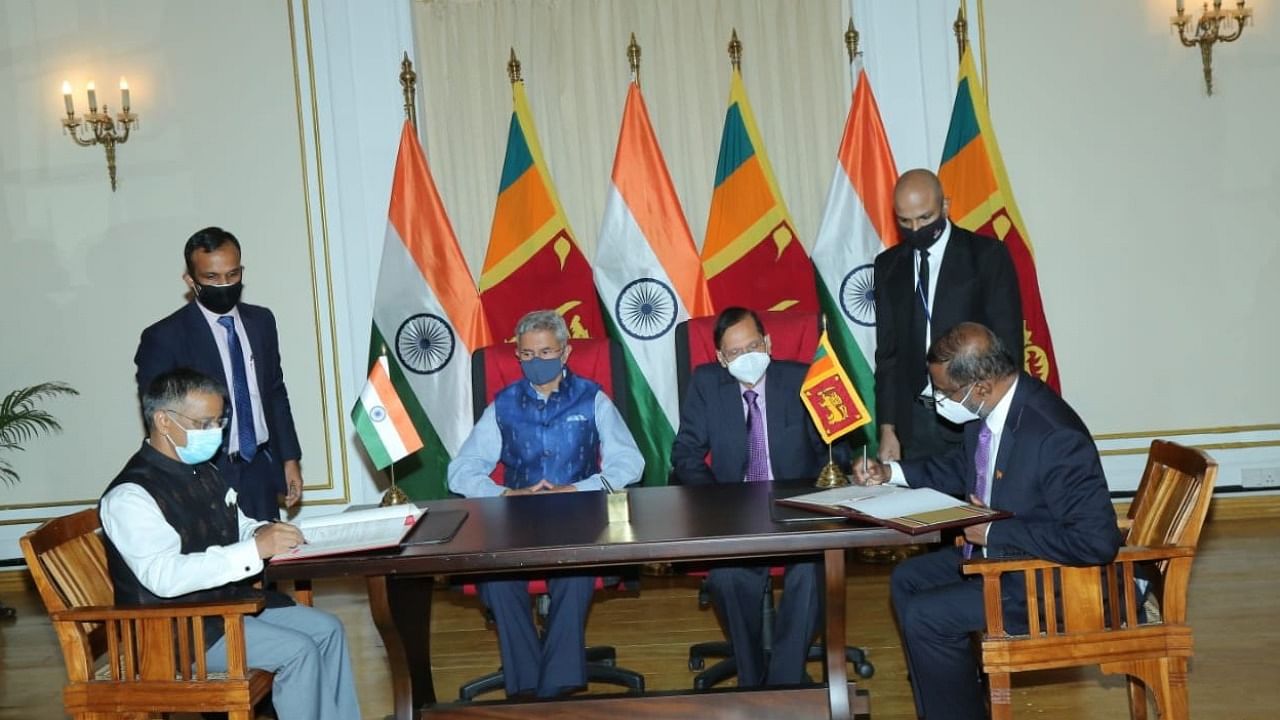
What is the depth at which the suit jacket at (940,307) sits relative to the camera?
4043 mm

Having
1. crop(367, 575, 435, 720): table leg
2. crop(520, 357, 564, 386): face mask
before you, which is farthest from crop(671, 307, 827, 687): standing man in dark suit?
crop(367, 575, 435, 720): table leg

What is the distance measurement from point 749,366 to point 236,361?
1859 millimetres

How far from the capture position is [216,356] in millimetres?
4117

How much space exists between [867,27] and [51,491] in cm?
471

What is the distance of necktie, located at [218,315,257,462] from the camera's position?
4.14 m

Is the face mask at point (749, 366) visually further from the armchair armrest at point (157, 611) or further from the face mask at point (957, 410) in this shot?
the armchair armrest at point (157, 611)

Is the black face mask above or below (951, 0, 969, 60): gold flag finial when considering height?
below

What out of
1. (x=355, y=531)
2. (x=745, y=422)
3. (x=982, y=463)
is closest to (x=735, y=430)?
(x=745, y=422)

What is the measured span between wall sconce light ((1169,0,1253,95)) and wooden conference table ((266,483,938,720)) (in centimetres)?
358

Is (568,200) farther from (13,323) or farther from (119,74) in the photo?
(13,323)

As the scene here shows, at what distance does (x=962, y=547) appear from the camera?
3166mm

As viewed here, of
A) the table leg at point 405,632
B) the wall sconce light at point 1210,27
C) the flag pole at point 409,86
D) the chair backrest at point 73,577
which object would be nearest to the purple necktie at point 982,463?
the table leg at point 405,632

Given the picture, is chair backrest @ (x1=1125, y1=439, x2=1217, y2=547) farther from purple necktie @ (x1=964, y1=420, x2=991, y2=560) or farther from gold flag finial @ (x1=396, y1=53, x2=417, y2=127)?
gold flag finial @ (x1=396, y1=53, x2=417, y2=127)

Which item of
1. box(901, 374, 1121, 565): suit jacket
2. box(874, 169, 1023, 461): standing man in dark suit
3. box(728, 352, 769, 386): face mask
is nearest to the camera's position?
box(901, 374, 1121, 565): suit jacket
